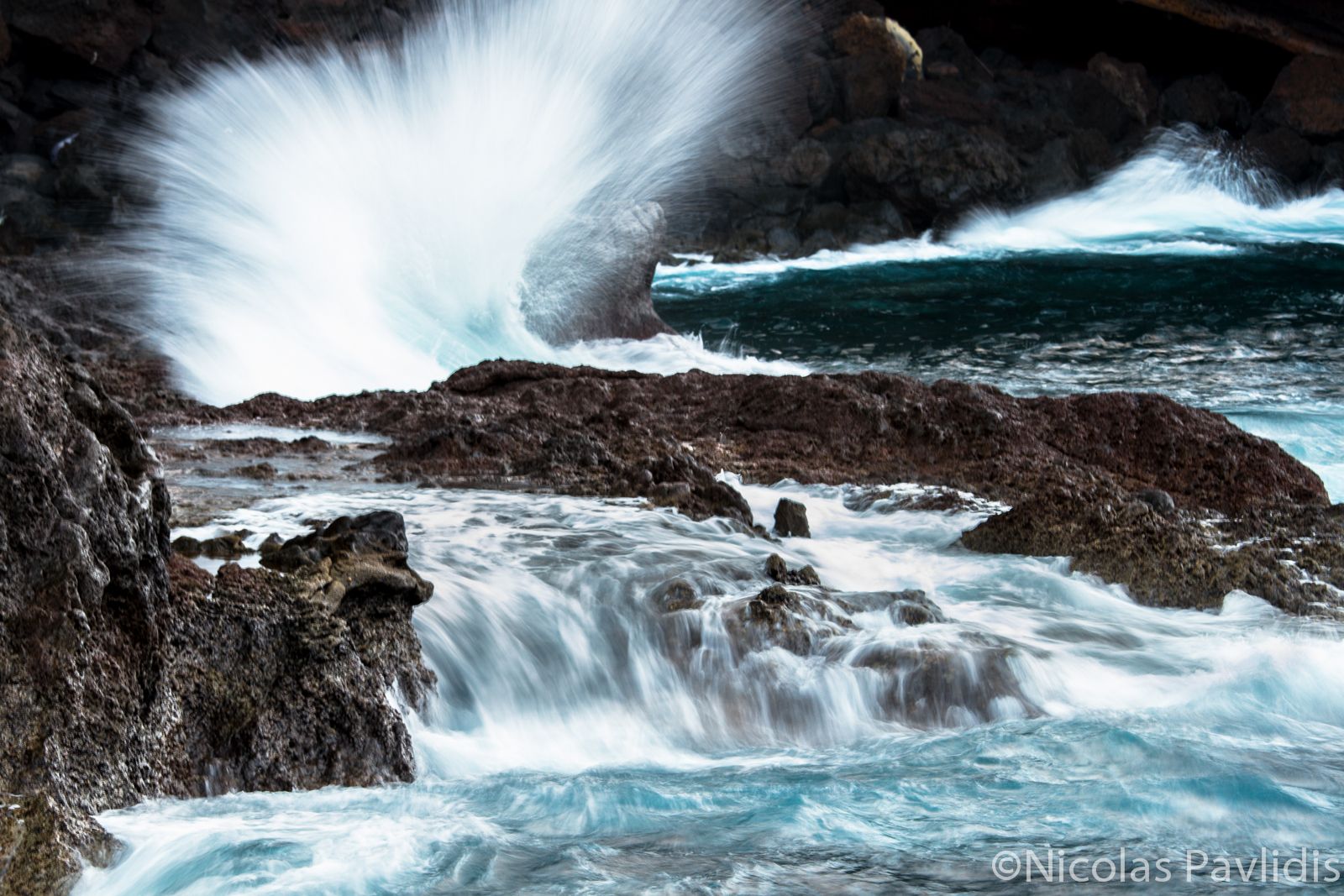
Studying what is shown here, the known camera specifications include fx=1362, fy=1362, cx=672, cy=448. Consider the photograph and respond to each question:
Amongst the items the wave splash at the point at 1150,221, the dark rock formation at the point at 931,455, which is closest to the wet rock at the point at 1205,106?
the wave splash at the point at 1150,221

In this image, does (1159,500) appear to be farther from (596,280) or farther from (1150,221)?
(1150,221)

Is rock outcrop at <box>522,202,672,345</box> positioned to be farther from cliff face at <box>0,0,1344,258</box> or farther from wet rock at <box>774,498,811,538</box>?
wet rock at <box>774,498,811,538</box>

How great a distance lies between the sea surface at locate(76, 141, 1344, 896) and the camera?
9.37 ft

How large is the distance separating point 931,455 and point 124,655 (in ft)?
14.0

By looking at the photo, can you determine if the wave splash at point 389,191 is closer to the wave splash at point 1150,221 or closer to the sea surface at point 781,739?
the sea surface at point 781,739

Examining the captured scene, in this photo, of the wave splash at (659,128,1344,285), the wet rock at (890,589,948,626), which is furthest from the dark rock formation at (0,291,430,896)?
the wave splash at (659,128,1344,285)

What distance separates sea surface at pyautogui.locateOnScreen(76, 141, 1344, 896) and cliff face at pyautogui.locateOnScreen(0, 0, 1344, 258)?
8.98 metres

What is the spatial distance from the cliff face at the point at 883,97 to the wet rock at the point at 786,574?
9304mm

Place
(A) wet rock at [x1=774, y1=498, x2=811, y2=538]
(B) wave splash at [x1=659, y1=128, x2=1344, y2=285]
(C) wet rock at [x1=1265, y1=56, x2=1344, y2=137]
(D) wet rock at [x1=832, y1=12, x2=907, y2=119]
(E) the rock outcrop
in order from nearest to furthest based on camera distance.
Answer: (A) wet rock at [x1=774, y1=498, x2=811, y2=538], (E) the rock outcrop, (B) wave splash at [x1=659, y1=128, x2=1344, y2=285], (D) wet rock at [x1=832, y1=12, x2=907, y2=119], (C) wet rock at [x1=1265, y1=56, x2=1344, y2=137]

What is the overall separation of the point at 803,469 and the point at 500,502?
60.9 inches

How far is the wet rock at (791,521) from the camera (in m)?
5.24

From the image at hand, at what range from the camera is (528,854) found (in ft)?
9.67

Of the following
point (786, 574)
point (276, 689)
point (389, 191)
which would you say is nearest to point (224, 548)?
point (276, 689)

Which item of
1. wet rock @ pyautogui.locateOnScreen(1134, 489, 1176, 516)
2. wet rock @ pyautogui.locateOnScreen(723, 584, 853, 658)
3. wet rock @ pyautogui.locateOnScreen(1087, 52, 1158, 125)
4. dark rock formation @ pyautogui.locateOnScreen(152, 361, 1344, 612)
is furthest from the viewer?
wet rock @ pyautogui.locateOnScreen(1087, 52, 1158, 125)
